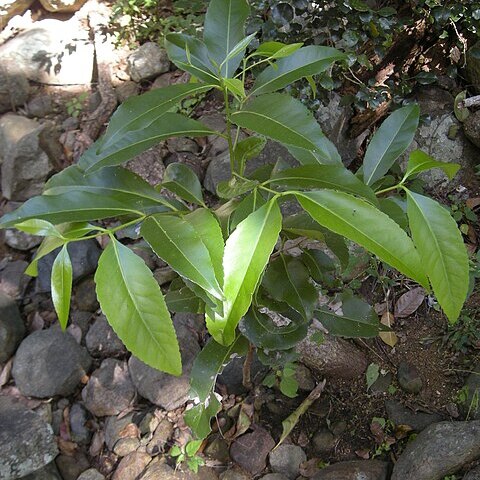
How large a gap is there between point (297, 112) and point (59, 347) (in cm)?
203

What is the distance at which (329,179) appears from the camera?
1037mm

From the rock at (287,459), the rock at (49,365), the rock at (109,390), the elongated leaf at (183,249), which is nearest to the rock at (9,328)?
the rock at (49,365)

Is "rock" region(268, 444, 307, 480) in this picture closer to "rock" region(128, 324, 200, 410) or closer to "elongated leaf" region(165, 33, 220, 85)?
"rock" region(128, 324, 200, 410)

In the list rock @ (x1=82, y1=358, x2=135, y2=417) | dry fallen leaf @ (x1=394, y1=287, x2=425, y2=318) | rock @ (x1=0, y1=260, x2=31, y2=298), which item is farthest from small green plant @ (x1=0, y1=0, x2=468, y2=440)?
rock @ (x1=0, y1=260, x2=31, y2=298)

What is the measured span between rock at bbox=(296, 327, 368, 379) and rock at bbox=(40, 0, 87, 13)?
3.02 metres

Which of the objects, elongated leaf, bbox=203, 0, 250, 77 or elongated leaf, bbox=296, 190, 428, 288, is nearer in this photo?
elongated leaf, bbox=296, 190, 428, 288

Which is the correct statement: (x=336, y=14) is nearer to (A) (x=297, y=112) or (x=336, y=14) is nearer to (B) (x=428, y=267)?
(A) (x=297, y=112)

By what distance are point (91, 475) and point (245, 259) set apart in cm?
180

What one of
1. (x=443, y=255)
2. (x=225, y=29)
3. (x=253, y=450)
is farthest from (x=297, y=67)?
(x=253, y=450)

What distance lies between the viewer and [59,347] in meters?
2.61

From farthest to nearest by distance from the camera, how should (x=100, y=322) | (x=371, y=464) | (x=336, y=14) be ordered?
1. (x=100, y=322)
2. (x=336, y=14)
3. (x=371, y=464)

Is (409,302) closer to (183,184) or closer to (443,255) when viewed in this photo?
(183,184)

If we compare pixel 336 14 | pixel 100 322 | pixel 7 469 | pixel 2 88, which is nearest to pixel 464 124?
pixel 336 14

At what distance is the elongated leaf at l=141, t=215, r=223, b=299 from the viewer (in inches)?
33.6
